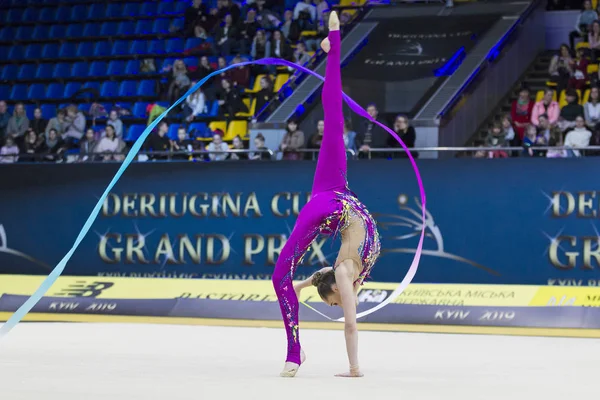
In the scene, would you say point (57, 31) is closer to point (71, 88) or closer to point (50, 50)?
point (50, 50)

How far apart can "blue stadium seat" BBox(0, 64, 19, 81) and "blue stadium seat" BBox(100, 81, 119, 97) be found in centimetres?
219

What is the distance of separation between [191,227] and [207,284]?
6.09 ft

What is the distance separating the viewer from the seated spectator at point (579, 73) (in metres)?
13.4

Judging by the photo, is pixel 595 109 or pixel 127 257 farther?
pixel 127 257

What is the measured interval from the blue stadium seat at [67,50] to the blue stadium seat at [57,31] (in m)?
0.44

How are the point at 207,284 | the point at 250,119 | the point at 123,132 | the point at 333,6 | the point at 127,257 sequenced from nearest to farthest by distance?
1. the point at 207,284
2. the point at 127,257
3. the point at 250,119
4. the point at 123,132
5. the point at 333,6

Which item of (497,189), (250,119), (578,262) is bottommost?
(578,262)

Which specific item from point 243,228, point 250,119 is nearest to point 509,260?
point 243,228

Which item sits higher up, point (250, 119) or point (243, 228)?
point (250, 119)

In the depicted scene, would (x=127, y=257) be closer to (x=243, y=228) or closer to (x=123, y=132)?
(x=243, y=228)

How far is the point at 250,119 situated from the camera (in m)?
Answer: 14.7

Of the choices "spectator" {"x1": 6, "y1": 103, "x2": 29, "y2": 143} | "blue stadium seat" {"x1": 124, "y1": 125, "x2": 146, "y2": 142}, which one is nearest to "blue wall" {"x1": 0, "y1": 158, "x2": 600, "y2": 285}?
"spectator" {"x1": 6, "y1": 103, "x2": 29, "y2": 143}

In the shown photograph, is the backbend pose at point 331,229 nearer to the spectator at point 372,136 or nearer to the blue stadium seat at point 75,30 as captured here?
the spectator at point 372,136

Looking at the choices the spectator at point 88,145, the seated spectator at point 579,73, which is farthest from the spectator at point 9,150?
the seated spectator at point 579,73
